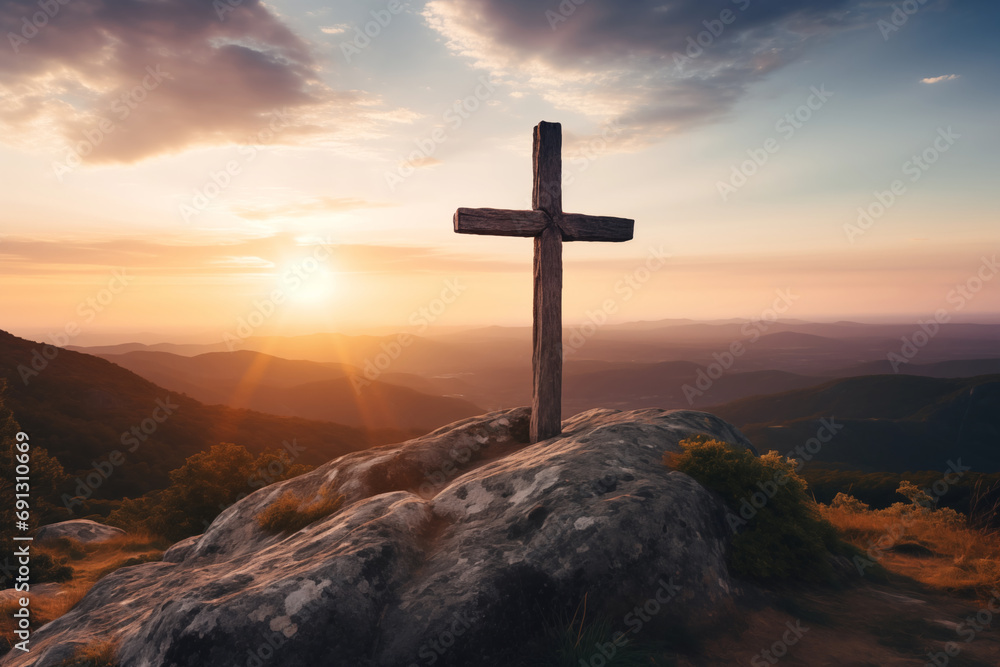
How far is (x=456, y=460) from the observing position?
1095cm

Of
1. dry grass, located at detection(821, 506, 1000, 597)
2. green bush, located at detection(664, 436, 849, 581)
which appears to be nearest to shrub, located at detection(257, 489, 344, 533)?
green bush, located at detection(664, 436, 849, 581)

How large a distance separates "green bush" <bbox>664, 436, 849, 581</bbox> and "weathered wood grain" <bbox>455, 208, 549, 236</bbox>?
5466 millimetres

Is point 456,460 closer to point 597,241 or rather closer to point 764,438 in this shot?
point 597,241

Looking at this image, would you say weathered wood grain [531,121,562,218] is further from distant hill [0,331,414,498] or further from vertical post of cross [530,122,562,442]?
distant hill [0,331,414,498]

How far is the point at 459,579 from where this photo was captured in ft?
19.3

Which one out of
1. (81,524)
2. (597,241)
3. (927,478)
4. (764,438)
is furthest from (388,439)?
(764,438)

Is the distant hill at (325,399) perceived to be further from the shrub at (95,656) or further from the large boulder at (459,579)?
the shrub at (95,656)

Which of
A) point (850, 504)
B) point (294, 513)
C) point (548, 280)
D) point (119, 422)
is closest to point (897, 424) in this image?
point (850, 504)

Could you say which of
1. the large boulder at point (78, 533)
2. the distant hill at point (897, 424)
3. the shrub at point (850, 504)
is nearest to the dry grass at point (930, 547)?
the shrub at point (850, 504)

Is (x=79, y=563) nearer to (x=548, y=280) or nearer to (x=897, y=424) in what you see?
(x=548, y=280)

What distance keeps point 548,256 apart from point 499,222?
1.35 meters

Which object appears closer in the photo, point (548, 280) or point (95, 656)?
point (95, 656)

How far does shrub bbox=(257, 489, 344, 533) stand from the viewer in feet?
30.2

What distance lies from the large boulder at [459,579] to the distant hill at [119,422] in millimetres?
51901
